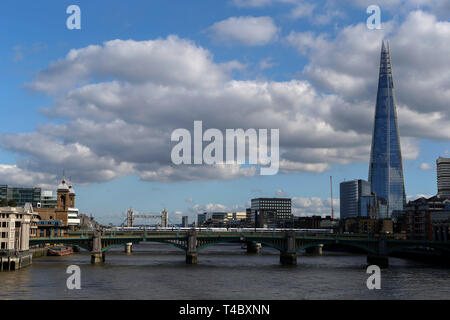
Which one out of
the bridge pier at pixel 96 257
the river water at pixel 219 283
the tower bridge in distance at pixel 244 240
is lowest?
the river water at pixel 219 283

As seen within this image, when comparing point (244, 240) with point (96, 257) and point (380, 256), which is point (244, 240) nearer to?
point (380, 256)

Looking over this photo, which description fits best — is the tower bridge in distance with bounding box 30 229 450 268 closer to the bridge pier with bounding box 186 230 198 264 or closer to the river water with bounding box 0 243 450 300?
the bridge pier with bounding box 186 230 198 264

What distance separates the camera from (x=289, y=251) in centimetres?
14275

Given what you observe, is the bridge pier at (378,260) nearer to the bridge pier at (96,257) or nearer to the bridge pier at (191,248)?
the bridge pier at (191,248)

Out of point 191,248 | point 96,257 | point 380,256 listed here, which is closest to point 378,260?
point 380,256

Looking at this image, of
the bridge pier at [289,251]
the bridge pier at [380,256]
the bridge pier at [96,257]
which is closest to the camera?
the bridge pier at [96,257]

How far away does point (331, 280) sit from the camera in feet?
330

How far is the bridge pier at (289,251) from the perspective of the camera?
465 ft

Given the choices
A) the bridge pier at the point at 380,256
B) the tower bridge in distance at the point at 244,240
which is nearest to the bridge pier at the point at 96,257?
the tower bridge in distance at the point at 244,240
